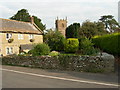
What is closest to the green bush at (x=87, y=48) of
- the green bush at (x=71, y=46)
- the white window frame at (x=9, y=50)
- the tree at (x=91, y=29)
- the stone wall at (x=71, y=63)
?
the stone wall at (x=71, y=63)

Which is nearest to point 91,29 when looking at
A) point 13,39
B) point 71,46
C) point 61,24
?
point 71,46

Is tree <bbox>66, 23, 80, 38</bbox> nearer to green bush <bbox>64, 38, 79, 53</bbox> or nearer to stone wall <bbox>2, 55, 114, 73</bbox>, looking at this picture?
green bush <bbox>64, 38, 79, 53</bbox>

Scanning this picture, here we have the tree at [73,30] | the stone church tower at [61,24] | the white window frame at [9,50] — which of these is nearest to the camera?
the white window frame at [9,50]

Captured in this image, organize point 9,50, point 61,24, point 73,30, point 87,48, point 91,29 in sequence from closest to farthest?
1. point 87,48
2. point 9,50
3. point 91,29
4. point 73,30
5. point 61,24

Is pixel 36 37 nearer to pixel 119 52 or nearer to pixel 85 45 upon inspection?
pixel 85 45

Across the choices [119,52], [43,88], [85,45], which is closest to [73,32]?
[85,45]

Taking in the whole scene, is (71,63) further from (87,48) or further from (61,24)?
(61,24)

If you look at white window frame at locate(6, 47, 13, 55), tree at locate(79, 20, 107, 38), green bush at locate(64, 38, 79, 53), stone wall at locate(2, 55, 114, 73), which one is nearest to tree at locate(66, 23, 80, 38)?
tree at locate(79, 20, 107, 38)

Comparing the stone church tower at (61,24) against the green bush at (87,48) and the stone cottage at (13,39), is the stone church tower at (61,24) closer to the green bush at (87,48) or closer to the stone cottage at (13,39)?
the stone cottage at (13,39)

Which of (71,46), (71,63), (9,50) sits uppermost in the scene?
(71,46)

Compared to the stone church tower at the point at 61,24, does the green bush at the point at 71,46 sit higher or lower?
lower

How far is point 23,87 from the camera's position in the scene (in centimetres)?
735

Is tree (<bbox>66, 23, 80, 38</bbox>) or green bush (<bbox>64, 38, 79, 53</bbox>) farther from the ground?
tree (<bbox>66, 23, 80, 38</bbox>)

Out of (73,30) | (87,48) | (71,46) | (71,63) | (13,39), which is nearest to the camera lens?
(71,63)
